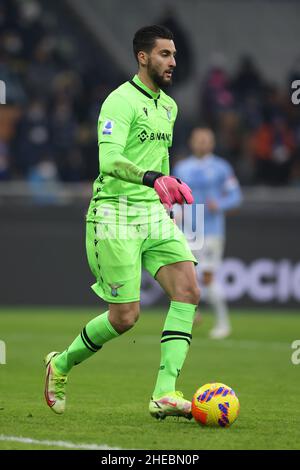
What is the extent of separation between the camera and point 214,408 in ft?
21.8

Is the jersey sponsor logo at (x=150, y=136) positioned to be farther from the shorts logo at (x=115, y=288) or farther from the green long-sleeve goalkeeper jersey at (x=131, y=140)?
the shorts logo at (x=115, y=288)

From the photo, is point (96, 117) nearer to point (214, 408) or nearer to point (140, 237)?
point (140, 237)

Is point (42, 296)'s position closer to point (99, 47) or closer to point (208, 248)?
point (208, 248)

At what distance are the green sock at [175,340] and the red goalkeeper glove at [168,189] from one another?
819 millimetres

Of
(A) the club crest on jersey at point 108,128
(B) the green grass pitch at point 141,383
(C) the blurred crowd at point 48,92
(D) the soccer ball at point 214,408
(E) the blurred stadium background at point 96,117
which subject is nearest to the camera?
(B) the green grass pitch at point 141,383


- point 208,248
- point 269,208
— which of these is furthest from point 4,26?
point 208,248

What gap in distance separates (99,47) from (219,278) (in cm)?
734

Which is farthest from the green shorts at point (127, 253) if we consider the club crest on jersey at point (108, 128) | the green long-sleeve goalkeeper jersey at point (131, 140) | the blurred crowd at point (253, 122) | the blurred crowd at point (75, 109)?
the blurred crowd at point (253, 122)

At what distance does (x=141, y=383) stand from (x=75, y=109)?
1022cm

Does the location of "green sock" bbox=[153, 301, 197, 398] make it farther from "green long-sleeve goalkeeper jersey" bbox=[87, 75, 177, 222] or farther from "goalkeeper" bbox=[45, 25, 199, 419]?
"green long-sleeve goalkeeper jersey" bbox=[87, 75, 177, 222]

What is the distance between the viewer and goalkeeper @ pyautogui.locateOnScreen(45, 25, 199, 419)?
7.04 m

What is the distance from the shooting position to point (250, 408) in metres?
7.66

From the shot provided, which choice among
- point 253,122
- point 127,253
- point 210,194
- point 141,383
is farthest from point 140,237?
point 253,122

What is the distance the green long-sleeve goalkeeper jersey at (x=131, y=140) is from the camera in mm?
6863
